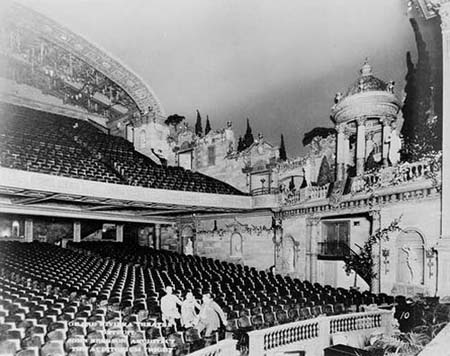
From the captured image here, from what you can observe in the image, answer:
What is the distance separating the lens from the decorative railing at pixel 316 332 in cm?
757

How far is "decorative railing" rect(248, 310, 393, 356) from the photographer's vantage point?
7.57 metres

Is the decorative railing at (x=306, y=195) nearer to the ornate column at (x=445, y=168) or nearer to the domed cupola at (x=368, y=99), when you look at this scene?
the domed cupola at (x=368, y=99)

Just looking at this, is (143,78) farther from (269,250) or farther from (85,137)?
(269,250)

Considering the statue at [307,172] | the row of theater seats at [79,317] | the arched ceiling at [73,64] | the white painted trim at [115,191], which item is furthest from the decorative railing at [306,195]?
the arched ceiling at [73,64]

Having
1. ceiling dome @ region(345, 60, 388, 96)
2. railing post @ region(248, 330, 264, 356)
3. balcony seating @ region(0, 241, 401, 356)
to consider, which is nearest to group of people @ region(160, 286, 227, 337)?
balcony seating @ region(0, 241, 401, 356)

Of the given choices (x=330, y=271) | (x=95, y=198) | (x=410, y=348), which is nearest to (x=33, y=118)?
(x=95, y=198)

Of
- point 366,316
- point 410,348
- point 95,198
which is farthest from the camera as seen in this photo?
point 95,198

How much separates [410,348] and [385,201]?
7.24m

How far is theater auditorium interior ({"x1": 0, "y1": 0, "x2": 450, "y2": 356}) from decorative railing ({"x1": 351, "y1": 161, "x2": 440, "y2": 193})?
0.06 metres

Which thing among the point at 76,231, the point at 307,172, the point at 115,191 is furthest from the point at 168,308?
the point at 76,231

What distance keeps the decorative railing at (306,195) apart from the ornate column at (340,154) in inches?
58.6

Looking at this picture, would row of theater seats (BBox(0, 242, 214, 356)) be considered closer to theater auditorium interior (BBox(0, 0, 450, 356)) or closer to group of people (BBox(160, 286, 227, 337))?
theater auditorium interior (BBox(0, 0, 450, 356))

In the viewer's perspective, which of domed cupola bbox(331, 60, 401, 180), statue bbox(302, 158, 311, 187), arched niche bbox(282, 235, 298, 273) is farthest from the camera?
statue bbox(302, 158, 311, 187)

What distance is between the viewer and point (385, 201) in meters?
12.6
